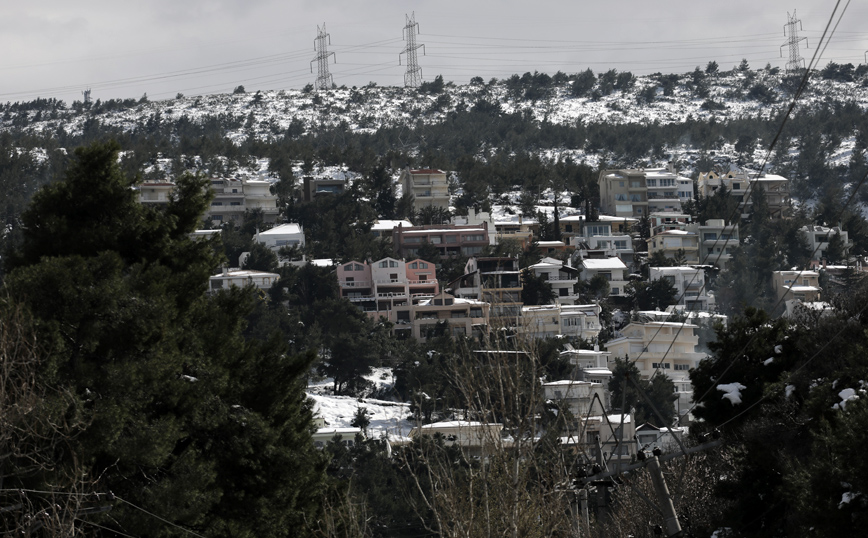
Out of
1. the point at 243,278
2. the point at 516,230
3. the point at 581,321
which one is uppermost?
the point at 243,278

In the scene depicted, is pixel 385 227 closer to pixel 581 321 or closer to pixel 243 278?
pixel 243 278

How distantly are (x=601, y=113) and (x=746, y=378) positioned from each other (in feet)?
502

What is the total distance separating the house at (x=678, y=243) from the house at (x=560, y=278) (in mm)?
11622

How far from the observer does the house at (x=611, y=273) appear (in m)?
76.0

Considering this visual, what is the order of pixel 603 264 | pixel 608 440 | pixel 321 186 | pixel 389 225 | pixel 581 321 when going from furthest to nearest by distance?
pixel 321 186
pixel 389 225
pixel 603 264
pixel 581 321
pixel 608 440

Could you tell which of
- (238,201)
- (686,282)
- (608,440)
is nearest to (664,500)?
(608,440)

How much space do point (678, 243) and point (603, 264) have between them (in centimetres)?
1003

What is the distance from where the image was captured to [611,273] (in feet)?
251

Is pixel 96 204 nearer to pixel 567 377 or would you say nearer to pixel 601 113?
pixel 567 377

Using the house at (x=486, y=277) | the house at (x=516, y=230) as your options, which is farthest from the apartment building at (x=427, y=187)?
the house at (x=486, y=277)

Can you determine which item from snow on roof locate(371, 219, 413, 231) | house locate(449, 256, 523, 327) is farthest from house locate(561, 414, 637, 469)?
snow on roof locate(371, 219, 413, 231)

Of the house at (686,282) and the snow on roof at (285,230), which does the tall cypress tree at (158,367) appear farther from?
the snow on roof at (285,230)

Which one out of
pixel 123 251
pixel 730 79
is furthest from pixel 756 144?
pixel 123 251

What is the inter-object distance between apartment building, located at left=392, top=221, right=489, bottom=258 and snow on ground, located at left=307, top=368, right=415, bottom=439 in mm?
23240
